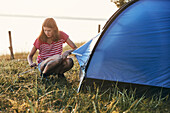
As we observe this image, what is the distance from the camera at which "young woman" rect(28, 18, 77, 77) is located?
289cm

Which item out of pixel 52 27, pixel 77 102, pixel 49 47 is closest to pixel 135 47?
pixel 77 102

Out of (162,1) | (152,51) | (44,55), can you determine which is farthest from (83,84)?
(162,1)

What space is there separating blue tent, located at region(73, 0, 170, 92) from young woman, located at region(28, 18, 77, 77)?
478 millimetres

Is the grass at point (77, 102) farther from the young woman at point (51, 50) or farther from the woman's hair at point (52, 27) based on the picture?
the woman's hair at point (52, 27)

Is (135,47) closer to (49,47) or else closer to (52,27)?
(52,27)

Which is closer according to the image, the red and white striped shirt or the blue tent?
the blue tent

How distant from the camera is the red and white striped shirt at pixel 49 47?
10.2 ft

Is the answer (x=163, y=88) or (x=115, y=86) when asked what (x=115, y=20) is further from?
(x=163, y=88)

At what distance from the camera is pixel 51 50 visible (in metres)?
3.17

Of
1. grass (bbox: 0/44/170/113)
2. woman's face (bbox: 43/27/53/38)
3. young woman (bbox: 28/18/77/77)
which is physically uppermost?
woman's face (bbox: 43/27/53/38)

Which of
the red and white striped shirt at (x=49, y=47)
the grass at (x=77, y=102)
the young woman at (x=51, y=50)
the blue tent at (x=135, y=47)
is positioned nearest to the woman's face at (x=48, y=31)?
the young woman at (x=51, y=50)

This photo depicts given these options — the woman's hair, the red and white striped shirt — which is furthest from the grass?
the woman's hair

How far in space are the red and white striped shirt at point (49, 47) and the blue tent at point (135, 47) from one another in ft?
2.14

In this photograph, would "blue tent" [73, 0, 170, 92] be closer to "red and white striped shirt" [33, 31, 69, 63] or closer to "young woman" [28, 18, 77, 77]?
"young woman" [28, 18, 77, 77]
